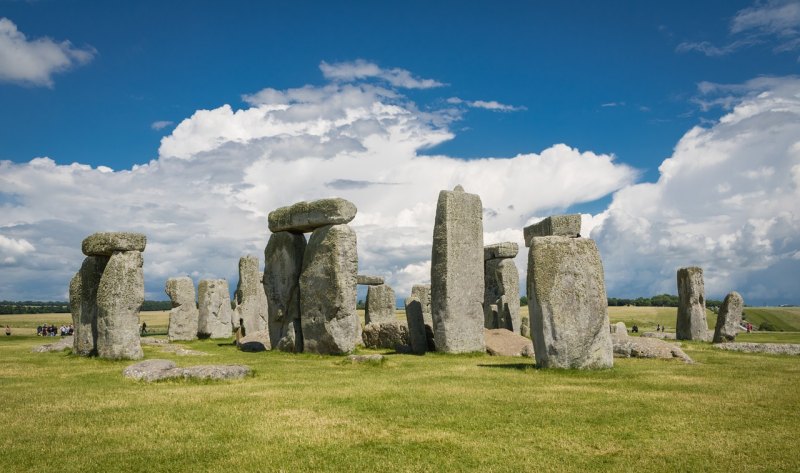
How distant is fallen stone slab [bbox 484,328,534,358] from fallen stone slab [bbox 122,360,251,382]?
24.7 ft

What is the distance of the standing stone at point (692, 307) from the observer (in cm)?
2595

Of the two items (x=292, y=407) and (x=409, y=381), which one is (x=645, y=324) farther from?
(x=292, y=407)

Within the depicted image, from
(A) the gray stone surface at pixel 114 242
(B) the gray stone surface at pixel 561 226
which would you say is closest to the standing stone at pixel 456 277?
(B) the gray stone surface at pixel 561 226

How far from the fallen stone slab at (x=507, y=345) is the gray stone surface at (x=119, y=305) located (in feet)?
32.4

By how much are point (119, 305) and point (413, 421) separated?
10.4 metres

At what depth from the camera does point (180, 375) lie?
1126 cm

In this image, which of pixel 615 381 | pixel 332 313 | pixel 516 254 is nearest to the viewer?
pixel 615 381

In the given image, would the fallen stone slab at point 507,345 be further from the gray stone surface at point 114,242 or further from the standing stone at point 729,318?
the standing stone at point 729,318

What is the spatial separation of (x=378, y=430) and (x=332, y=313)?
10.1m

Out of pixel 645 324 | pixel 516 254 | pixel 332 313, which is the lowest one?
pixel 645 324

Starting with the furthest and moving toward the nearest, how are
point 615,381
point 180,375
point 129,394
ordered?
point 180,375 < point 615,381 < point 129,394

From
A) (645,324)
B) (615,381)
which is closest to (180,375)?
(615,381)

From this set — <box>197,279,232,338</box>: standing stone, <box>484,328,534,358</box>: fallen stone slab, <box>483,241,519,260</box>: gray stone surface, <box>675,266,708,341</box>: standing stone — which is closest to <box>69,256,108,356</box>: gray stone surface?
<box>484,328,534,358</box>: fallen stone slab

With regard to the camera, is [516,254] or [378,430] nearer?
[378,430]
